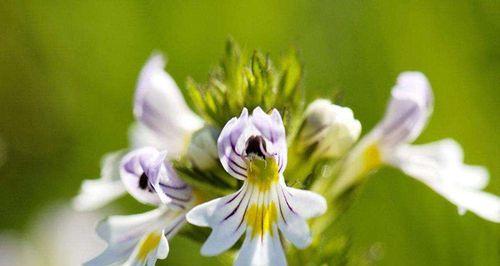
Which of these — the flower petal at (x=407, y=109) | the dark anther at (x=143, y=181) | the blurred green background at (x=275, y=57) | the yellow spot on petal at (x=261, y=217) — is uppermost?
the flower petal at (x=407, y=109)

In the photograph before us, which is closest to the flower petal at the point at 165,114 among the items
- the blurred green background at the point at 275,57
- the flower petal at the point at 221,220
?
the flower petal at the point at 221,220

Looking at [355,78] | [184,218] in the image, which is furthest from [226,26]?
[184,218]

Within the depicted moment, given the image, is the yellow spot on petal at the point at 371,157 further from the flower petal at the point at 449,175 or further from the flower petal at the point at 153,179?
the flower petal at the point at 153,179

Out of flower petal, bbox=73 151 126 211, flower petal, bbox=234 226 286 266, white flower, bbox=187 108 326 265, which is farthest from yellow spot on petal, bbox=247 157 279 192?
flower petal, bbox=73 151 126 211

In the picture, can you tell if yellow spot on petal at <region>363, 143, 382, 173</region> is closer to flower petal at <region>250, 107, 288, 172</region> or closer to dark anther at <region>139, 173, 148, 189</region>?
flower petal at <region>250, 107, 288, 172</region>

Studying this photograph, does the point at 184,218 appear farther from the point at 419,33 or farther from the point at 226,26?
the point at 226,26

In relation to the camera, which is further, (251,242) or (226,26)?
(226,26)

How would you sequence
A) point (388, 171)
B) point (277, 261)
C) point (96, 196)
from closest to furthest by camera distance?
point (277, 261)
point (96, 196)
point (388, 171)
